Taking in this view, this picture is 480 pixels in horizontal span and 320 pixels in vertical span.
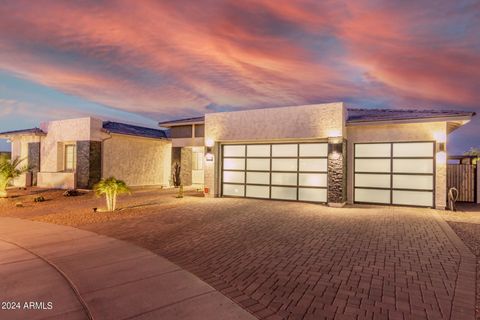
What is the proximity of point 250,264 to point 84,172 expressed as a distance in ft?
52.0

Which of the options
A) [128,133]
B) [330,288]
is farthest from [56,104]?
[330,288]

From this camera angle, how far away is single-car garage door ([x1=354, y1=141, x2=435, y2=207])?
39.3 feet

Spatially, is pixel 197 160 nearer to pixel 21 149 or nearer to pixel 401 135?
pixel 21 149

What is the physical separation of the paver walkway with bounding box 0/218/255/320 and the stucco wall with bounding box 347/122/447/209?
1099cm

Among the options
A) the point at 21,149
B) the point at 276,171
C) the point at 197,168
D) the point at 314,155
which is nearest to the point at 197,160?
the point at 197,168

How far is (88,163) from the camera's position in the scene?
16969 millimetres

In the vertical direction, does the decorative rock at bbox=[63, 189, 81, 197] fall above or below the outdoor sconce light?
below

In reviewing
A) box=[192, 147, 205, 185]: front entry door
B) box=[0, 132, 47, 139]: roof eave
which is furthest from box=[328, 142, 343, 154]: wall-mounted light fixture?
box=[0, 132, 47, 139]: roof eave

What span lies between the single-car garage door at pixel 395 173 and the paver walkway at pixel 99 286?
11069 millimetres

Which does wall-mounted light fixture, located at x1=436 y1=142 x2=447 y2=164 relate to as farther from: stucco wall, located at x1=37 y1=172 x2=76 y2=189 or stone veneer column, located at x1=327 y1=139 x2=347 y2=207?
stucco wall, located at x1=37 y1=172 x2=76 y2=189

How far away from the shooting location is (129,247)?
5812 millimetres

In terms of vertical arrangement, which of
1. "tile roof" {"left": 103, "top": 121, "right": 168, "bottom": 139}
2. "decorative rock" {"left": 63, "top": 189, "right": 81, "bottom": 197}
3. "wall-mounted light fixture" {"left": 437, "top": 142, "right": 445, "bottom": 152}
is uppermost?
"tile roof" {"left": 103, "top": 121, "right": 168, "bottom": 139}

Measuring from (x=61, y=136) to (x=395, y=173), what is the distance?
67.1 feet

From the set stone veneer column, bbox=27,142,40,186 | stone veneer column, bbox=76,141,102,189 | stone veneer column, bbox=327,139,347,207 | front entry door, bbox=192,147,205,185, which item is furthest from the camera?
front entry door, bbox=192,147,205,185
